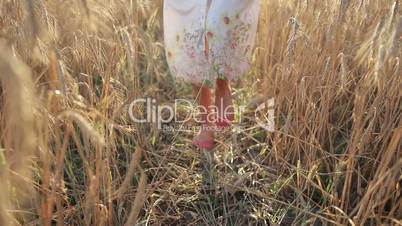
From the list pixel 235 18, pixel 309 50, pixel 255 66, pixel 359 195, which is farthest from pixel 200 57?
pixel 359 195

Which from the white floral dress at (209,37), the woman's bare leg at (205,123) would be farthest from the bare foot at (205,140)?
the white floral dress at (209,37)

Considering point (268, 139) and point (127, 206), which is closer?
point (127, 206)

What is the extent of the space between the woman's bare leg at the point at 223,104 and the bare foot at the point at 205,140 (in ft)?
0.20

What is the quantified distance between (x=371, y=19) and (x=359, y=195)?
53 centimetres

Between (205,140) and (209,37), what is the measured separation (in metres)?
0.31

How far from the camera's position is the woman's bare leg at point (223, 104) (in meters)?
1.44

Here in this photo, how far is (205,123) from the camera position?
144cm

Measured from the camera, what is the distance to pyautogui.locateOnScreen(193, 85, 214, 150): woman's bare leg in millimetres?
1400

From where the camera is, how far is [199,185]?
1.29 m

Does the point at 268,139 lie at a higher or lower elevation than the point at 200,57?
lower

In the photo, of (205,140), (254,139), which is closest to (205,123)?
(205,140)

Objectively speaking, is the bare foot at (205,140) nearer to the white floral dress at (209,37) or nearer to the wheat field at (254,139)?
the wheat field at (254,139)

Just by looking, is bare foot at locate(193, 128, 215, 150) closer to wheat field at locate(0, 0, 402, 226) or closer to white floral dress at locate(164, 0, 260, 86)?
wheat field at locate(0, 0, 402, 226)

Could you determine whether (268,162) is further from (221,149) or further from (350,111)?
(350,111)
